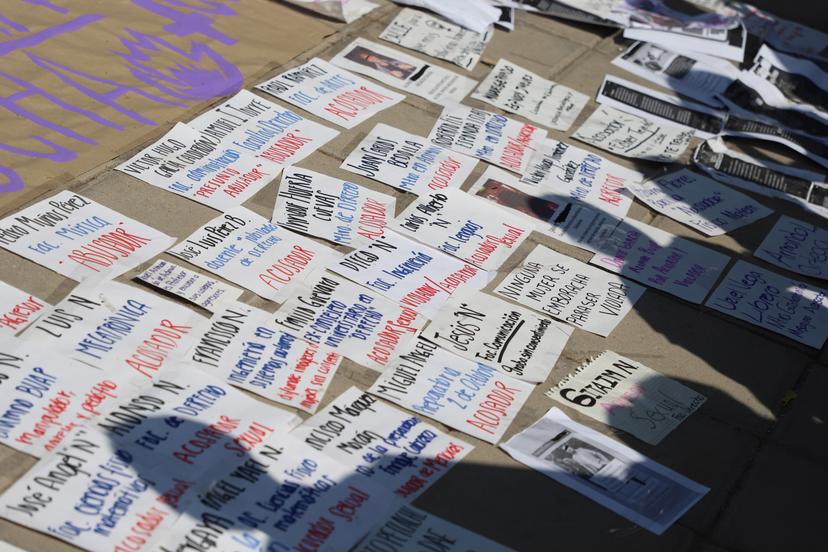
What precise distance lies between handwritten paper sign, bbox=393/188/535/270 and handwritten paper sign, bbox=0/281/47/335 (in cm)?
123

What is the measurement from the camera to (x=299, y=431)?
2748 millimetres

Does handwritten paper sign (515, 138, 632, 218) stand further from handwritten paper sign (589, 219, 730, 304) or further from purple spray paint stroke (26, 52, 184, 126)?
purple spray paint stroke (26, 52, 184, 126)

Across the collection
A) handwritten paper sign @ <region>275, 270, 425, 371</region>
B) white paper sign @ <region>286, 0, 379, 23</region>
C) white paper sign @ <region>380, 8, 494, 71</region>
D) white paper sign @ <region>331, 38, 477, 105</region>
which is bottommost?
handwritten paper sign @ <region>275, 270, 425, 371</region>

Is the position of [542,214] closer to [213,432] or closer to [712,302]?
[712,302]

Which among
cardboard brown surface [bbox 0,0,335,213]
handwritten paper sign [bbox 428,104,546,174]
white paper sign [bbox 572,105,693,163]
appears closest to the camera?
cardboard brown surface [bbox 0,0,335,213]

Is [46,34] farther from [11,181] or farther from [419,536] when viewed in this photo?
[419,536]

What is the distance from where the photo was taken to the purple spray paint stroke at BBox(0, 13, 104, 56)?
4.13m

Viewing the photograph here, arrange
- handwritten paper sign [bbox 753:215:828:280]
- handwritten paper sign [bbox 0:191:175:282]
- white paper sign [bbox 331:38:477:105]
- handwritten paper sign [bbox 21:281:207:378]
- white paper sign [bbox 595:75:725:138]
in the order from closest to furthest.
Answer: handwritten paper sign [bbox 21:281:207:378]
handwritten paper sign [bbox 0:191:175:282]
handwritten paper sign [bbox 753:215:828:280]
white paper sign [bbox 331:38:477:105]
white paper sign [bbox 595:75:725:138]

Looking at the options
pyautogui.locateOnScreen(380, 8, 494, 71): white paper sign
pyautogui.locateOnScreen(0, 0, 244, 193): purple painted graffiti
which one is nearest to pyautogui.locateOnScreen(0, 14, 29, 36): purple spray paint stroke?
pyautogui.locateOnScreen(0, 0, 244, 193): purple painted graffiti

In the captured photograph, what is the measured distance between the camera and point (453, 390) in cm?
300

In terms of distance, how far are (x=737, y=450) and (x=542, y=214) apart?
47.5 inches

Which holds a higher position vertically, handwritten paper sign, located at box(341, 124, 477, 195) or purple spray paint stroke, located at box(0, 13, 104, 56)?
purple spray paint stroke, located at box(0, 13, 104, 56)

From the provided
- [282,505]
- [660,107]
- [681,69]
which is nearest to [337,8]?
[660,107]

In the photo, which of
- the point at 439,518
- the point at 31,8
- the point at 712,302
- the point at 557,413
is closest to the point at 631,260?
the point at 712,302
